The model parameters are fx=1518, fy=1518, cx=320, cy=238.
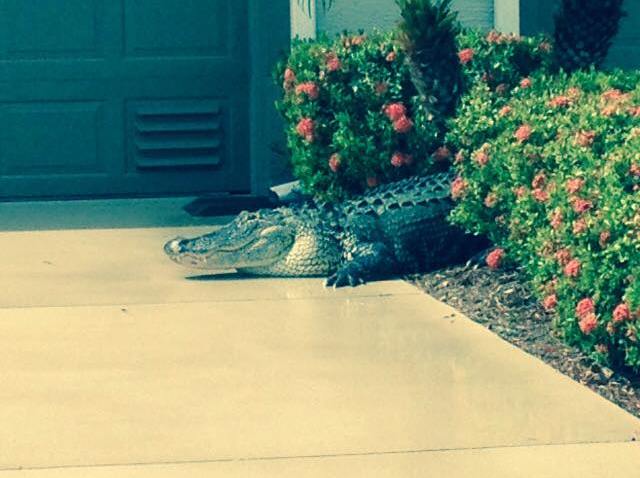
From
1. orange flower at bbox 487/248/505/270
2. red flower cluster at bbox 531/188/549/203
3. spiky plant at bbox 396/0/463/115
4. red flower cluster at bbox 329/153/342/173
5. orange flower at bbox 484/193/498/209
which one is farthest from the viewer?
red flower cluster at bbox 329/153/342/173

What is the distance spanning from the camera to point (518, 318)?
295 inches

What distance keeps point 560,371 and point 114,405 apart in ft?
6.28

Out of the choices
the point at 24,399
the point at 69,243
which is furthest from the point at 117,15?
the point at 24,399

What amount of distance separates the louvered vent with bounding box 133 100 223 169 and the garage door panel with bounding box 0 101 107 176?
33 centimetres

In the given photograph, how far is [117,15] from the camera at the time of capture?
39.3ft

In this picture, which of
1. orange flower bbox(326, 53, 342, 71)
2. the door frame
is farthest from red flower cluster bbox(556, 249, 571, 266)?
the door frame

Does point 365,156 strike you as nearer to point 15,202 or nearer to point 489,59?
point 489,59

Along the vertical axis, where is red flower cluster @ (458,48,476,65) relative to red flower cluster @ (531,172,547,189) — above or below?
above

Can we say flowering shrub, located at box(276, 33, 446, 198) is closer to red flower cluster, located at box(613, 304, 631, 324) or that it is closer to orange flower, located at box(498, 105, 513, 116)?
orange flower, located at box(498, 105, 513, 116)

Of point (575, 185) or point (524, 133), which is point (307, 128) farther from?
point (575, 185)

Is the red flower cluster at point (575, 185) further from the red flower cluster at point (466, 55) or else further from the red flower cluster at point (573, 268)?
the red flower cluster at point (466, 55)

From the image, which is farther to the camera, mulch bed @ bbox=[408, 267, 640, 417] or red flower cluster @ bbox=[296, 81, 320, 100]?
red flower cluster @ bbox=[296, 81, 320, 100]

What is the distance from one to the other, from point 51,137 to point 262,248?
3826 millimetres

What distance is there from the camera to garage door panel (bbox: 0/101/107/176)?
11.9 meters
